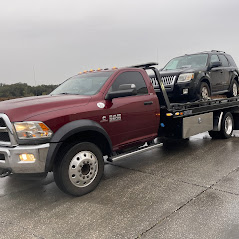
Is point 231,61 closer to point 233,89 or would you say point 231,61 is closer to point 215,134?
point 233,89

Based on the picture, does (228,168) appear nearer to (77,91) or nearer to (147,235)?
(147,235)

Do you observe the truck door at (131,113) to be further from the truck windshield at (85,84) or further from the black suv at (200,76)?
the black suv at (200,76)

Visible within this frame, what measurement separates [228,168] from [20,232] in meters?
3.73

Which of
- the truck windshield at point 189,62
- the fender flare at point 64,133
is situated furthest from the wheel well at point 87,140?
the truck windshield at point 189,62

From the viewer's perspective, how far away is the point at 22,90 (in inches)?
273

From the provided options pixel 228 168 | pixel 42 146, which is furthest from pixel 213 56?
pixel 42 146

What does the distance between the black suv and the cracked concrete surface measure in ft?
6.62

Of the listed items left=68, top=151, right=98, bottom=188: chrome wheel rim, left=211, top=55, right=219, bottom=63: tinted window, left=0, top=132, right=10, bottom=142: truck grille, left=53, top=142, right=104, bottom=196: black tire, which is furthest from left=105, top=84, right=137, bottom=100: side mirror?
left=211, top=55, right=219, bottom=63: tinted window

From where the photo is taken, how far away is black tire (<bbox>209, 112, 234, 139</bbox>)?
730 cm

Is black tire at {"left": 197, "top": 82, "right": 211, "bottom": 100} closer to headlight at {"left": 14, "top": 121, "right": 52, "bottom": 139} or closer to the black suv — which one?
the black suv

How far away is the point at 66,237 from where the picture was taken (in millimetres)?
2801

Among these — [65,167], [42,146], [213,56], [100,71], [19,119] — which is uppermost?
[213,56]

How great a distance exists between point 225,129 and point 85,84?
4.63m

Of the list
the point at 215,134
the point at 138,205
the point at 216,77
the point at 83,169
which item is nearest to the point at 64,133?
the point at 83,169
